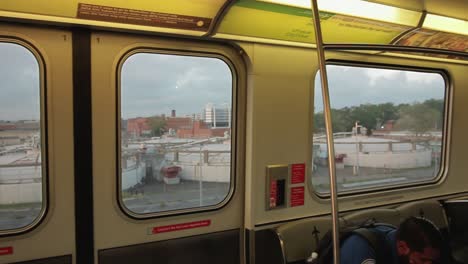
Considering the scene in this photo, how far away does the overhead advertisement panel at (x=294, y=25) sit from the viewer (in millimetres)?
2273

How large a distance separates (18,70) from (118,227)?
1137mm

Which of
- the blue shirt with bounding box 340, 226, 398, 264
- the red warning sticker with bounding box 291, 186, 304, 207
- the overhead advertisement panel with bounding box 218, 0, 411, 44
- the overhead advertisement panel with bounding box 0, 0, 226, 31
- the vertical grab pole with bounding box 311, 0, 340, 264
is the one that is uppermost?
the overhead advertisement panel with bounding box 218, 0, 411, 44

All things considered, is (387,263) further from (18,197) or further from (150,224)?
(18,197)

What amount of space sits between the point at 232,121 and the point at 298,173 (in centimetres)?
72

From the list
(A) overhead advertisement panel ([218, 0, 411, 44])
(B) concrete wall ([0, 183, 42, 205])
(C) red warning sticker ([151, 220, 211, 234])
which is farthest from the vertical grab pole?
(B) concrete wall ([0, 183, 42, 205])

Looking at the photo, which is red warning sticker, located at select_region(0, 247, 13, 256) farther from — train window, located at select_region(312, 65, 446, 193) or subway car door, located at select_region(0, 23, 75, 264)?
train window, located at select_region(312, 65, 446, 193)

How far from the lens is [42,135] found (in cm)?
231

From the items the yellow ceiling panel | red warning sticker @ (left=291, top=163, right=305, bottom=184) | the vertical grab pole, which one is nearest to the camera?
the vertical grab pole

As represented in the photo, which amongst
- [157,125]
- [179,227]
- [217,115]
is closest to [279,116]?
[217,115]

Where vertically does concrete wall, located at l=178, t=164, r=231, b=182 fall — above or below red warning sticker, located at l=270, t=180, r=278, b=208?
above

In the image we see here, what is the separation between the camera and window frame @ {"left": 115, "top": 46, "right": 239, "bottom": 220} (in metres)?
2.51

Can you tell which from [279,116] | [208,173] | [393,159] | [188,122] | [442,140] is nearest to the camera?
[188,122]

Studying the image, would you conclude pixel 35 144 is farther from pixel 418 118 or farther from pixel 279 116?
pixel 418 118

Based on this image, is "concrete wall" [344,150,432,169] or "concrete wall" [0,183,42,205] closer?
"concrete wall" [0,183,42,205]
